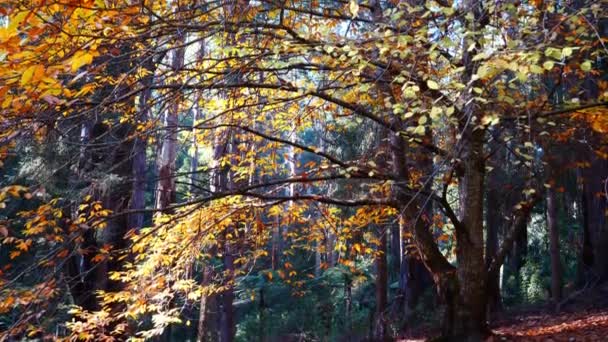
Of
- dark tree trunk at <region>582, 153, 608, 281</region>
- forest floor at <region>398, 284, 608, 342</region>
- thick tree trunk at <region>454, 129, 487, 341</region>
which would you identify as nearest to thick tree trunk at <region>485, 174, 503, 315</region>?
forest floor at <region>398, 284, 608, 342</region>

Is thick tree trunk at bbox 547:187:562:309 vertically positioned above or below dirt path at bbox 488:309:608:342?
above

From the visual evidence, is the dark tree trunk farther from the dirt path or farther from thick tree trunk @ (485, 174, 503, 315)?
thick tree trunk @ (485, 174, 503, 315)

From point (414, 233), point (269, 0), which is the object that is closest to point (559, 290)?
point (414, 233)

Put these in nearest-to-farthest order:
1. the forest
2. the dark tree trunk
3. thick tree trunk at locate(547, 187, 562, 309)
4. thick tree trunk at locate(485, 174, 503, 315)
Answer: the forest, the dark tree trunk, thick tree trunk at locate(547, 187, 562, 309), thick tree trunk at locate(485, 174, 503, 315)

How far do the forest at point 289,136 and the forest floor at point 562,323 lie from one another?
9 cm

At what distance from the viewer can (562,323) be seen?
8.62 meters

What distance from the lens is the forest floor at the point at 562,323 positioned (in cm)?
681

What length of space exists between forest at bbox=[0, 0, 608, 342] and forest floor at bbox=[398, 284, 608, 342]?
9 centimetres

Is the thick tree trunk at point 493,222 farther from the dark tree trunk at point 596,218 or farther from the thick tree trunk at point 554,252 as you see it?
the dark tree trunk at point 596,218

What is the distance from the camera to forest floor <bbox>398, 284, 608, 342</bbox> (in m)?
6.81

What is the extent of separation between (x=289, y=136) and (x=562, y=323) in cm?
588

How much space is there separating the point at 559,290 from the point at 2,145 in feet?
39.6

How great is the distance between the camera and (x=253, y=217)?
6438 millimetres

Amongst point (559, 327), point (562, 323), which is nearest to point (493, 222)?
point (562, 323)
